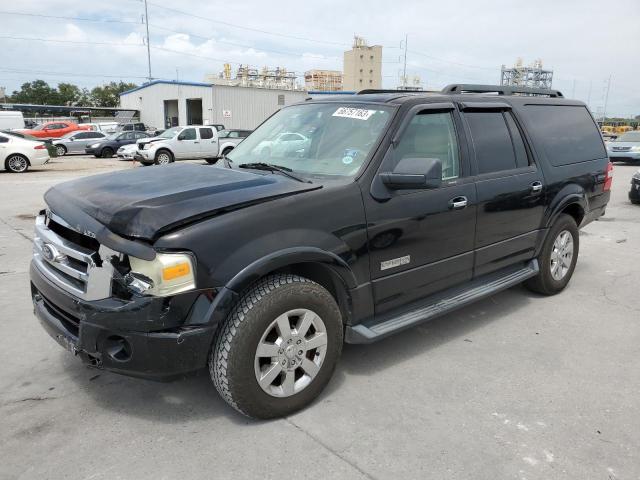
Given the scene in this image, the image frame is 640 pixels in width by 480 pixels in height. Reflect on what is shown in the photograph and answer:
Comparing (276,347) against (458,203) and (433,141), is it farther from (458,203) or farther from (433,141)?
(433,141)

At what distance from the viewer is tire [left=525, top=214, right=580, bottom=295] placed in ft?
15.9

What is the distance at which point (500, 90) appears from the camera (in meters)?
4.73

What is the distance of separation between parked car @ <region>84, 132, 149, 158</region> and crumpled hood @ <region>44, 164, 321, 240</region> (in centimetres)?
2696

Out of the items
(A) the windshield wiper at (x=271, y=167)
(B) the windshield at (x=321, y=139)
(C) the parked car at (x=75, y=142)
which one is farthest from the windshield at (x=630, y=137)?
(C) the parked car at (x=75, y=142)

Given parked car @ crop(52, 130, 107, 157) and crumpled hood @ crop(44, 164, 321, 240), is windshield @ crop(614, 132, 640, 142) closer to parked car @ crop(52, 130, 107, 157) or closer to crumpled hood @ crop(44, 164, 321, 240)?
crumpled hood @ crop(44, 164, 321, 240)

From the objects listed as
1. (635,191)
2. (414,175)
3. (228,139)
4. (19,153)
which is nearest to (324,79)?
(228,139)

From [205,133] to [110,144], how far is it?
7.82m

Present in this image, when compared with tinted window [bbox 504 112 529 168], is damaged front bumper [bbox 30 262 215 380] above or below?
below

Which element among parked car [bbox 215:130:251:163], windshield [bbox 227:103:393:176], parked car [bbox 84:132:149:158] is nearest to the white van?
parked car [bbox 84:132:149:158]

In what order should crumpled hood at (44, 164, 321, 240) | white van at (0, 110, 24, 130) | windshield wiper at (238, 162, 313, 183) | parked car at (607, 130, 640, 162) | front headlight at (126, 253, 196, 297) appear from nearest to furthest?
front headlight at (126, 253, 196, 297) < crumpled hood at (44, 164, 321, 240) < windshield wiper at (238, 162, 313, 183) < parked car at (607, 130, 640, 162) < white van at (0, 110, 24, 130)

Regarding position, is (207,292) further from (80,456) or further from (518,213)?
(518,213)

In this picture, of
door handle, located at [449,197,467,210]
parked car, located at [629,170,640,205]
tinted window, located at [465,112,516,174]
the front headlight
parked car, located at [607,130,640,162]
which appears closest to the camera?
the front headlight

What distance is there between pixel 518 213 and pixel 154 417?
3200 mm

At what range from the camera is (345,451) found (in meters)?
2.67
